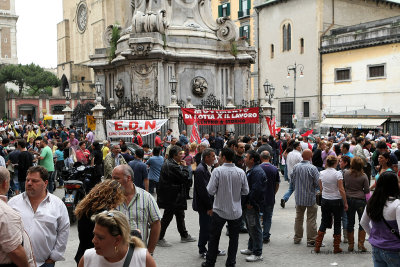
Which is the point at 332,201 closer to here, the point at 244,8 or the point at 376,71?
the point at 376,71

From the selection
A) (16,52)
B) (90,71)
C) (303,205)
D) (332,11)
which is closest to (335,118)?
(332,11)

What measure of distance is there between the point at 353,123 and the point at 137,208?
3146 cm

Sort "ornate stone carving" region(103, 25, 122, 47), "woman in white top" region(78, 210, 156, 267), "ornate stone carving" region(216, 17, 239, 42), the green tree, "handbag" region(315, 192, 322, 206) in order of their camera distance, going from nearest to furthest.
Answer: "woman in white top" region(78, 210, 156, 267) < "handbag" region(315, 192, 322, 206) < "ornate stone carving" region(216, 17, 239, 42) < "ornate stone carving" region(103, 25, 122, 47) < the green tree

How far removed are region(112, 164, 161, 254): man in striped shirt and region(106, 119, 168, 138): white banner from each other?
40.0ft

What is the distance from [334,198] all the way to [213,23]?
1737 centimetres

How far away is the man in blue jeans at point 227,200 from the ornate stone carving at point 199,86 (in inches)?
617

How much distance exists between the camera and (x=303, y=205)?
774cm

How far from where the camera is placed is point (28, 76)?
246ft

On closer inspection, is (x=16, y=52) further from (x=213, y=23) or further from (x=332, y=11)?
(x=213, y=23)

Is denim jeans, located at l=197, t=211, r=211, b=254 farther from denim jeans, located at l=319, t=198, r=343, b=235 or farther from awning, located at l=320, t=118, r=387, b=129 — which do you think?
awning, located at l=320, t=118, r=387, b=129

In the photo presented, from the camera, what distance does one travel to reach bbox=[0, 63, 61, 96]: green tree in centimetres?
7331

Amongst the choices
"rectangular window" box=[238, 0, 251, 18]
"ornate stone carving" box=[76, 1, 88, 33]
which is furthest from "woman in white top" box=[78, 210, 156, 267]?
"ornate stone carving" box=[76, 1, 88, 33]

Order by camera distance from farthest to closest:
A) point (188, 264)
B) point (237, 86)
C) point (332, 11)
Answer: point (332, 11), point (237, 86), point (188, 264)

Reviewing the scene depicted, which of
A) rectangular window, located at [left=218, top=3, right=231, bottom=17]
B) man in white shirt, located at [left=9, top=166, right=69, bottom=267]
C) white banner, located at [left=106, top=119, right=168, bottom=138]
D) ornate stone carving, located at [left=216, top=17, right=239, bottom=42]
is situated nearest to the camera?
man in white shirt, located at [left=9, top=166, right=69, bottom=267]
